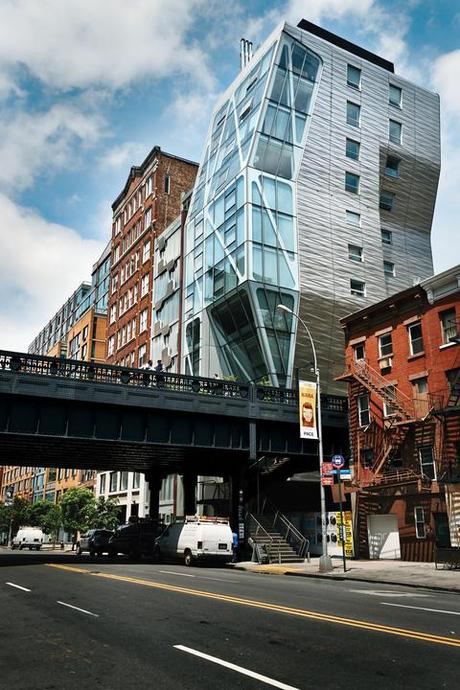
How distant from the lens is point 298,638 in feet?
28.3

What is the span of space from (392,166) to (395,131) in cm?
364

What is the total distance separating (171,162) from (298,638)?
239ft

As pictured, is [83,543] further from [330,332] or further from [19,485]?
[19,485]

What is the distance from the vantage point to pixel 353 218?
188 ft

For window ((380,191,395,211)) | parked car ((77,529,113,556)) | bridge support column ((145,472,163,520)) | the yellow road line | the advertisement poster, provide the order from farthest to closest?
window ((380,191,395,211))
bridge support column ((145,472,163,520))
parked car ((77,529,113,556))
the advertisement poster
the yellow road line

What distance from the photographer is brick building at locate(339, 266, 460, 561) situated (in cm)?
2933

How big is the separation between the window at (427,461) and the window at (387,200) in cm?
3509

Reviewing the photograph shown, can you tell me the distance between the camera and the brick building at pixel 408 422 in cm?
2933

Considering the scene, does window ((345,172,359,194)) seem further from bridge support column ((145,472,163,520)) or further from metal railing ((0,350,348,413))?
bridge support column ((145,472,163,520))

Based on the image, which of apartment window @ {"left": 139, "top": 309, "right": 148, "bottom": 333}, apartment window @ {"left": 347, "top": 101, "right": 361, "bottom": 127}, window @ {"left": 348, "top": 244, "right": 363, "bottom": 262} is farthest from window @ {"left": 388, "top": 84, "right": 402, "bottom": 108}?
apartment window @ {"left": 139, "top": 309, "right": 148, "bottom": 333}

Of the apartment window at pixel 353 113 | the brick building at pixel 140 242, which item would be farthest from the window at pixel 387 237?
the brick building at pixel 140 242

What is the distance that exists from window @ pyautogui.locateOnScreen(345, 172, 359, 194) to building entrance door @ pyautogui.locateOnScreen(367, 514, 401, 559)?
1368 inches

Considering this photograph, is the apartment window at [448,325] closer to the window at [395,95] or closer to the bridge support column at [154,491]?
the bridge support column at [154,491]

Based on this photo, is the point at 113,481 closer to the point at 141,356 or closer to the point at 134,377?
the point at 141,356
